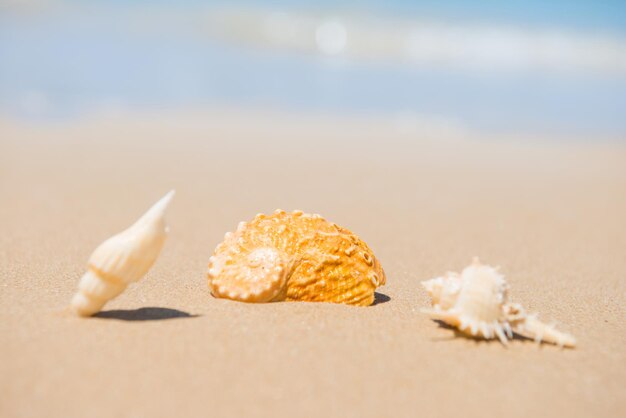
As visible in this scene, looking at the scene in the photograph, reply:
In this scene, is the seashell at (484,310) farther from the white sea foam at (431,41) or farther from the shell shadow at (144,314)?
the white sea foam at (431,41)

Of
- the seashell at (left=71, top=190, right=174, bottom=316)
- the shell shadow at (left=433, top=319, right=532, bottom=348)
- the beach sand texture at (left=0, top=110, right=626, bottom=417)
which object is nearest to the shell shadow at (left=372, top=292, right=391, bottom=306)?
the beach sand texture at (left=0, top=110, right=626, bottom=417)

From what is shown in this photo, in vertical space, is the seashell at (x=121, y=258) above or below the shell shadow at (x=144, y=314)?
above

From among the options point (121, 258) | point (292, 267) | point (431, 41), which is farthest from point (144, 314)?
point (431, 41)

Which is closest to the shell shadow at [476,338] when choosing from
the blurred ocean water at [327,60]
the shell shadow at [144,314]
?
the shell shadow at [144,314]

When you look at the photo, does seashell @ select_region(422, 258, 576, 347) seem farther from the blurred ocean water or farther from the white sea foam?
the white sea foam

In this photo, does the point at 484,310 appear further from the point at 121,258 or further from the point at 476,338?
the point at 121,258

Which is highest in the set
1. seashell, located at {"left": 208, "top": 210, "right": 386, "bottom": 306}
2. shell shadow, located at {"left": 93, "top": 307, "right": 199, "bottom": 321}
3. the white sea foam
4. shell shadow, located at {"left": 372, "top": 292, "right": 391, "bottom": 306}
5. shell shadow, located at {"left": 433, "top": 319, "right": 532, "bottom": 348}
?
the white sea foam

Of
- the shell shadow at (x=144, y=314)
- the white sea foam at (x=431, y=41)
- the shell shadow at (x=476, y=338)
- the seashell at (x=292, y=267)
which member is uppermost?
the white sea foam at (x=431, y=41)
